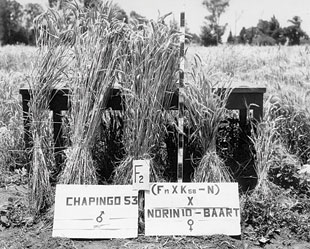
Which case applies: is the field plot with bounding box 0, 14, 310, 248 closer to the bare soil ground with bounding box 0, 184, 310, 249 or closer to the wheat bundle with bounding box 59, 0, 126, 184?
the bare soil ground with bounding box 0, 184, 310, 249

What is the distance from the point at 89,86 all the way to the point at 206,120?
3.11ft

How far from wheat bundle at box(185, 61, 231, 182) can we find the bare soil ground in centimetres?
50

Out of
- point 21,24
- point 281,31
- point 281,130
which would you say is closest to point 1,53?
point 281,130

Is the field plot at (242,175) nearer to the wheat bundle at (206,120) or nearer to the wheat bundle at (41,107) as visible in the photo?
the wheat bundle at (206,120)

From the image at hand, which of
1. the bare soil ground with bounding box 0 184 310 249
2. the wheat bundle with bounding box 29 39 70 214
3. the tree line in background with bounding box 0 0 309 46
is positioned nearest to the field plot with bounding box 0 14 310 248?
the bare soil ground with bounding box 0 184 310 249

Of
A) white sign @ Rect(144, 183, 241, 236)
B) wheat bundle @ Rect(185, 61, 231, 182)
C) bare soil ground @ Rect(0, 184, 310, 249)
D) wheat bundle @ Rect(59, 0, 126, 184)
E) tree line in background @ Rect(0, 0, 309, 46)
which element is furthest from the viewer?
tree line in background @ Rect(0, 0, 309, 46)

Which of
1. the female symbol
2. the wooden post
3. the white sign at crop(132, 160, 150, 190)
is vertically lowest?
the female symbol

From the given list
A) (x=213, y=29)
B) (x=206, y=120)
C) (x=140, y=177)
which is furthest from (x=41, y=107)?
(x=213, y=29)

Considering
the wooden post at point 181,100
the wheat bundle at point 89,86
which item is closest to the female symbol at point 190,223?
the wooden post at point 181,100

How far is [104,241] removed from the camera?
11.4 ft

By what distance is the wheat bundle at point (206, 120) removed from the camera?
3.74 m

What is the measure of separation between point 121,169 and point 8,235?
964 millimetres

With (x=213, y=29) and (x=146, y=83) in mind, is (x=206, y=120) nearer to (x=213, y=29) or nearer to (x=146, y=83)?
(x=146, y=83)

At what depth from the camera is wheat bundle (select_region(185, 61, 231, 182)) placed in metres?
3.74
